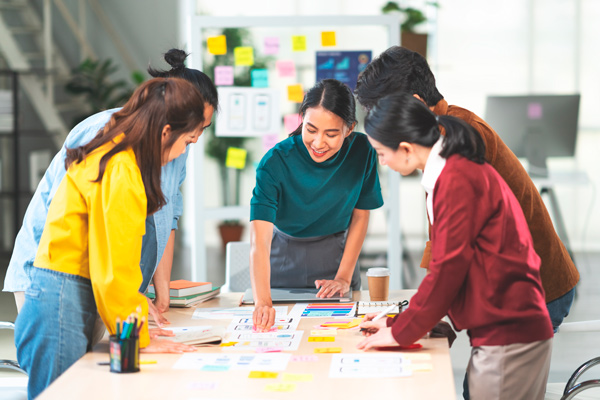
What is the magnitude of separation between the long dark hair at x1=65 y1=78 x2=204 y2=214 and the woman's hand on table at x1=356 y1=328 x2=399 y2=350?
61cm

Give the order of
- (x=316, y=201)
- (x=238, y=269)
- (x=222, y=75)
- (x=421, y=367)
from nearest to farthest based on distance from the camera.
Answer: (x=421, y=367)
(x=316, y=201)
(x=238, y=269)
(x=222, y=75)

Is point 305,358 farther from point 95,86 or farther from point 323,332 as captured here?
point 95,86

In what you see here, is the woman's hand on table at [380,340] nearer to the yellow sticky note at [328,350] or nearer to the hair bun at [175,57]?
the yellow sticky note at [328,350]

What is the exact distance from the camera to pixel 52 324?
1662mm

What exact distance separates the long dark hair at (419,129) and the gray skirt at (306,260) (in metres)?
0.94

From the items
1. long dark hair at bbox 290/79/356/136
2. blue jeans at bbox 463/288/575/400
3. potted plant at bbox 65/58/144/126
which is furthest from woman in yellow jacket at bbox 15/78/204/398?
potted plant at bbox 65/58/144/126

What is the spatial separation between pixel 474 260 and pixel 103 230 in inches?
33.0

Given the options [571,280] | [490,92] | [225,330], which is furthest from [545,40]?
[225,330]

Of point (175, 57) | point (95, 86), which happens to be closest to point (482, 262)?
point (175, 57)

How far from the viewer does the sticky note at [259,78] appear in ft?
13.4

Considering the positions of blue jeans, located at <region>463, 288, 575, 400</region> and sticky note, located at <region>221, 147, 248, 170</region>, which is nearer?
blue jeans, located at <region>463, 288, 575, 400</region>

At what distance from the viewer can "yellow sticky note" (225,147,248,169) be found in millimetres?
4109

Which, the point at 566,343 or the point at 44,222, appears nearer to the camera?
the point at 44,222

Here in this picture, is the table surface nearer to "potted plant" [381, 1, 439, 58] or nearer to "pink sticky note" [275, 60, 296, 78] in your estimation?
"pink sticky note" [275, 60, 296, 78]
